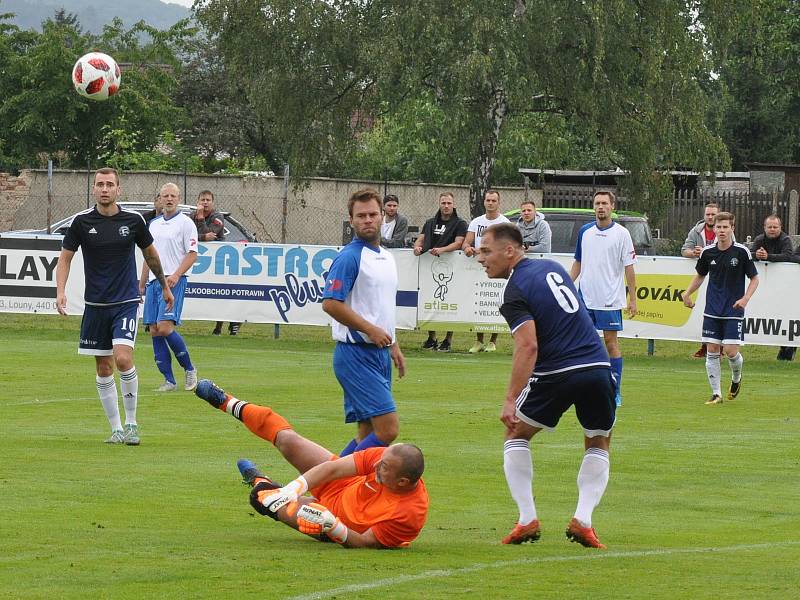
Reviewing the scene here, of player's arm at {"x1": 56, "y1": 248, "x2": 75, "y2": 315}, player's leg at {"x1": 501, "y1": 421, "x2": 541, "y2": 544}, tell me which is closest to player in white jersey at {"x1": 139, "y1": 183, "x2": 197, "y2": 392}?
player's arm at {"x1": 56, "y1": 248, "x2": 75, "y2": 315}

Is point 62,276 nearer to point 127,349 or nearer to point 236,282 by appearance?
point 127,349

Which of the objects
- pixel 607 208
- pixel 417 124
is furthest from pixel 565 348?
pixel 417 124

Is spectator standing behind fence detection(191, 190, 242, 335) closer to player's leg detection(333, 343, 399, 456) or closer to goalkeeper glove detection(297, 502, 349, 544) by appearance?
player's leg detection(333, 343, 399, 456)

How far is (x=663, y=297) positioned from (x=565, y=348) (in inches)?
573

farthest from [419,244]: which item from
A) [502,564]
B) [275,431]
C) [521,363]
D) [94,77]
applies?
[502,564]

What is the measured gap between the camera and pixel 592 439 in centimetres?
862

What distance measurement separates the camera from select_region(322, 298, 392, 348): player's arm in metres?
9.32

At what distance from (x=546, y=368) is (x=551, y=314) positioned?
0.32m

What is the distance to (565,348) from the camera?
328 inches

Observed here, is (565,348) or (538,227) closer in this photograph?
(565,348)

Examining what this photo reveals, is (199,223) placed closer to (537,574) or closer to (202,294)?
(202,294)

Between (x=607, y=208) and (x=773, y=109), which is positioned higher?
(x=773, y=109)

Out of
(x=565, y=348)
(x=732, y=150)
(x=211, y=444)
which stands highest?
(x=732, y=150)

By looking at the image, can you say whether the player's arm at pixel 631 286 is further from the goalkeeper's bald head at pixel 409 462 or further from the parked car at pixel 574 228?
the parked car at pixel 574 228
